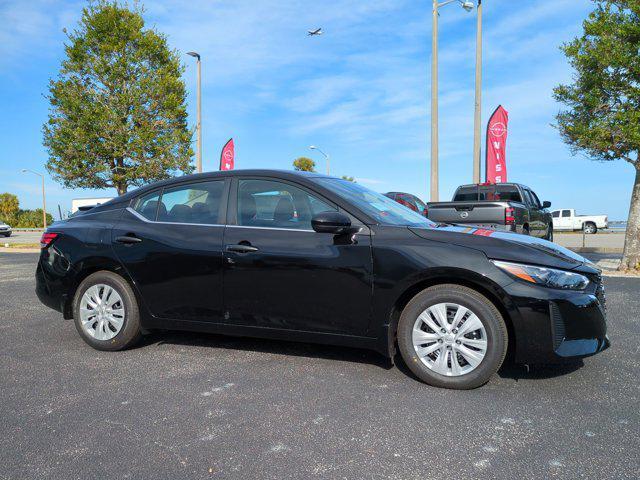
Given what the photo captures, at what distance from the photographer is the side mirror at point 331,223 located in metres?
3.60

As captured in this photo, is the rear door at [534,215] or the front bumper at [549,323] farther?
the rear door at [534,215]

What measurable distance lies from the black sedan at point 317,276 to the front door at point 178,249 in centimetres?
1

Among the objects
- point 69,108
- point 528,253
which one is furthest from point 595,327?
point 69,108

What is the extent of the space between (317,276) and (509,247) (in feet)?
4.52

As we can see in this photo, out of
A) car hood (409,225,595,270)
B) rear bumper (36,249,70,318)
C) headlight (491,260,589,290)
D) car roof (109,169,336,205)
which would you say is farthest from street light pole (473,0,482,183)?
rear bumper (36,249,70,318)

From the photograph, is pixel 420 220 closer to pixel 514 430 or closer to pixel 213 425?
pixel 514 430

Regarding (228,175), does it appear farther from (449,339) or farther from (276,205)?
(449,339)

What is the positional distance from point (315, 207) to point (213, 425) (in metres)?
1.79

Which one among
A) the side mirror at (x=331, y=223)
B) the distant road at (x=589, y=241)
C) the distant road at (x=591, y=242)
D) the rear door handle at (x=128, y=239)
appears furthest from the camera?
the distant road at (x=589, y=241)

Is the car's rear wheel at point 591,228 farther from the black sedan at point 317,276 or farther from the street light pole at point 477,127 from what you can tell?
the black sedan at point 317,276

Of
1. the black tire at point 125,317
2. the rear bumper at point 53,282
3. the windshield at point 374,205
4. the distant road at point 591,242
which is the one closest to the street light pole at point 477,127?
the distant road at point 591,242

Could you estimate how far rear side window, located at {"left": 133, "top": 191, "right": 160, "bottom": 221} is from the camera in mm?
4449

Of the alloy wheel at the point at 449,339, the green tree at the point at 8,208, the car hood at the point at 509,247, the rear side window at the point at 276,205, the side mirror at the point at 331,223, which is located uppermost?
the green tree at the point at 8,208

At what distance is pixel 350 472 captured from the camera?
2.34 meters
